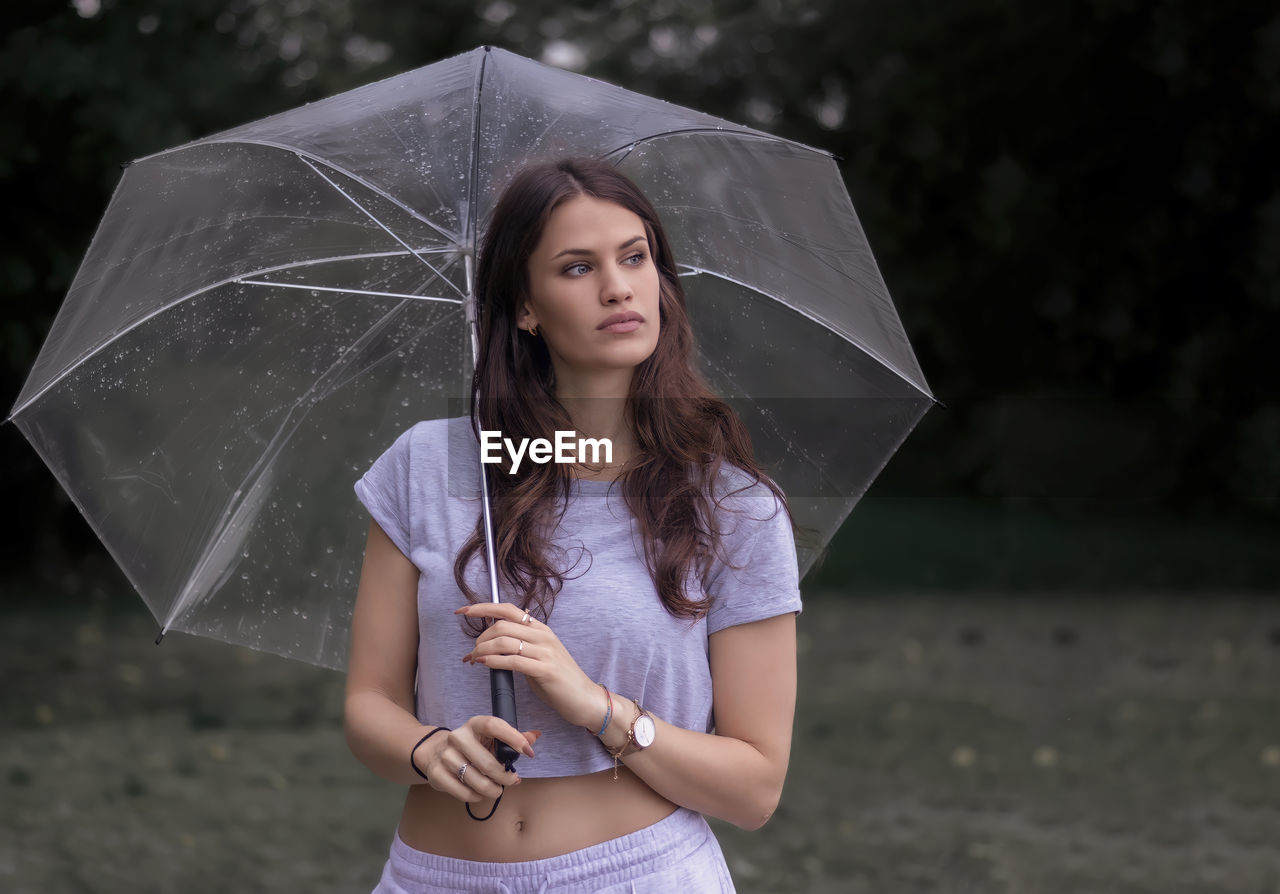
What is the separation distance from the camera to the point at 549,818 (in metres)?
2.12

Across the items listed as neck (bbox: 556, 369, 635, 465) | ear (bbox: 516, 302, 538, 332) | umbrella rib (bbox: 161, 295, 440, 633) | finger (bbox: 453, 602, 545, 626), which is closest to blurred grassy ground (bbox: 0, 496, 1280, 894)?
umbrella rib (bbox: 161, 295, 440, 633)

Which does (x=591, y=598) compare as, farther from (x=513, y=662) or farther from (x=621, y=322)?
(x=621, y=322)

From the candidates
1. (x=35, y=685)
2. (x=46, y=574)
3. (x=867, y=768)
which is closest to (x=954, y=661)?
(x=867, y=768)

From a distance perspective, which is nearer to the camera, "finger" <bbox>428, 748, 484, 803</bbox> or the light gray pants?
"finger" <bbox>428, 748, 484, 803</bbox>

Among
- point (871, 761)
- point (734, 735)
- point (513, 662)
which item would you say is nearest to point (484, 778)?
point (513, 662)

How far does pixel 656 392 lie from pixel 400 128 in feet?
2.06

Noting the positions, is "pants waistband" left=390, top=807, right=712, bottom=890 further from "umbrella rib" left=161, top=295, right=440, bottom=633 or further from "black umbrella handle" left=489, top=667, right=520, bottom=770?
"umbrella rib" left=161, top=295, right=440, bottom=633

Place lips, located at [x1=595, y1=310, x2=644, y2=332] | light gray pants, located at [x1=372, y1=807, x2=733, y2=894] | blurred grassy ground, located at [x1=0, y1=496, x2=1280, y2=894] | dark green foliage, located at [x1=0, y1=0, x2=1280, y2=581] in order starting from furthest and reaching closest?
dark green foliage, located at [x1=0, y1=0, x2=1280, y2=581] → blurred grassy ground, located at [x1=0, y1=496, x2=1280, y2=894] → lips, located at [x1=595, y1=310, x2=644, y2=332] → light gray pants, located at [x1=372, y1=807, x2=733, y2=894]

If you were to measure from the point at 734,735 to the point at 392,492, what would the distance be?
2.14ft

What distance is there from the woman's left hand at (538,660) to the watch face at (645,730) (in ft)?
0.24

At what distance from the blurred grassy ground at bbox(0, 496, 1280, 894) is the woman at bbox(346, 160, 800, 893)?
11.2 ft

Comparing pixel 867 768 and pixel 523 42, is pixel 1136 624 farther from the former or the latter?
pixel 523 42

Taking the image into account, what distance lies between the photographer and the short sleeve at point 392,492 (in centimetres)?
220

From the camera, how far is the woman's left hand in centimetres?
190
